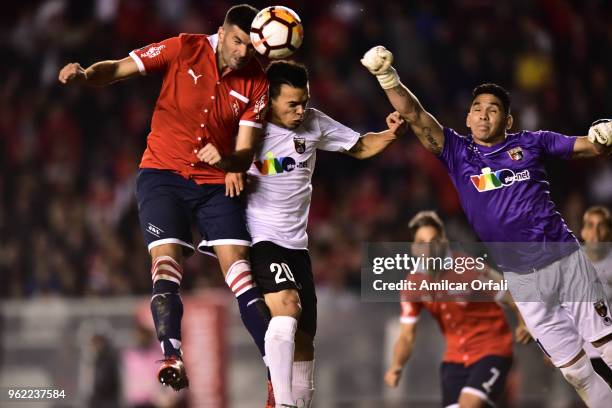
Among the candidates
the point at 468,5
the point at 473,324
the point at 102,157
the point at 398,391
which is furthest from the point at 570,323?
the point at 102,157

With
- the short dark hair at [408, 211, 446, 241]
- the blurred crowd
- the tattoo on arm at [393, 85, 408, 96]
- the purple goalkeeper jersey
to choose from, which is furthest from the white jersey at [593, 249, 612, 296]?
the blurred crowd

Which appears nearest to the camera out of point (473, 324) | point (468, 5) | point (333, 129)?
point (333, 129)

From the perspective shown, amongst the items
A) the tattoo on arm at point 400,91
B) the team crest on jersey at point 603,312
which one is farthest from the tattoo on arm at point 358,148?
the team crest on jersey at point 603,312

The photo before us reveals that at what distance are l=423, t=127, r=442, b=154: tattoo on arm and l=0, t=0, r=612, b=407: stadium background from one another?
410 cm

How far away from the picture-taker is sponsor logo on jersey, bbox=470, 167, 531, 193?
725 cm

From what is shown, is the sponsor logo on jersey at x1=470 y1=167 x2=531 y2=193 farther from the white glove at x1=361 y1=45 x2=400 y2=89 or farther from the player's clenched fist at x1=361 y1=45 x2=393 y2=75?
the player's clenched fist at x1=361 y1=45 x2=393 y2=75

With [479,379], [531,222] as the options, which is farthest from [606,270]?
[479,379]

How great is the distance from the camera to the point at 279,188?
24.4ft

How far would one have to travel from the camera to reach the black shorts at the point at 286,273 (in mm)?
7152

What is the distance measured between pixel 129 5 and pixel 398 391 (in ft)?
20.7

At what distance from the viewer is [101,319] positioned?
1290 cm

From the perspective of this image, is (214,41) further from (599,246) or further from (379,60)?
(599,246)

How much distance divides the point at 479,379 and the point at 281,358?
2173mm

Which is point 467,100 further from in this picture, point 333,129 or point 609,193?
point 333,129
